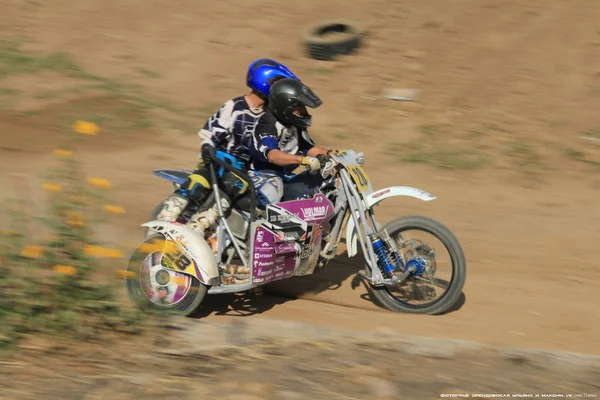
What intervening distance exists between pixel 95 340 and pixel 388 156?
5.96m

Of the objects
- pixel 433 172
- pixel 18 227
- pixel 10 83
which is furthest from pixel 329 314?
pixel 10 83

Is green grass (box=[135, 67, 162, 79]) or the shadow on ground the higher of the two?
green grass (box=[135, 67, 162, 79])

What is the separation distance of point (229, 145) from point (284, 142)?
0.42m

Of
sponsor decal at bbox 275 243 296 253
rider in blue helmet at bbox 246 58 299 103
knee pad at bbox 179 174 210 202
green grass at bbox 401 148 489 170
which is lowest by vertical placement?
sponsor decal at bbox 275 243 296 253

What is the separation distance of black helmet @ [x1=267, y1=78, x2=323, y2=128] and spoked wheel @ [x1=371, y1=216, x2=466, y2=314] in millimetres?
1094

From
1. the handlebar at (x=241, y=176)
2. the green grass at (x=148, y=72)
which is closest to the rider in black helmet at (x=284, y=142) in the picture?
the handlebar at (x=241, y=176)

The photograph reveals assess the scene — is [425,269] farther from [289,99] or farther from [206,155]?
[206,155]

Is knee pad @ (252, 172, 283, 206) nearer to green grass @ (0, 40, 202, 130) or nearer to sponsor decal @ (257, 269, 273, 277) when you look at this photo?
sponsor decal @ (257, 269, 273, 277)

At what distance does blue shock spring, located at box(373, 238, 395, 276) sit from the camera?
5.63 metres

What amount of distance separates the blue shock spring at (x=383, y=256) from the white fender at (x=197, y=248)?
1.20 metres

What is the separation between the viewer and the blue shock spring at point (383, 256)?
5.63m

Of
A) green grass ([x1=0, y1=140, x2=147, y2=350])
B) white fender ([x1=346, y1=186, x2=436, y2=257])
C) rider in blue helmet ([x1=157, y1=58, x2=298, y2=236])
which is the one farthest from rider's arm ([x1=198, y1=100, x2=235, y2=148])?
green grass ([x1=0, y1=140, x2=147, y2=350])

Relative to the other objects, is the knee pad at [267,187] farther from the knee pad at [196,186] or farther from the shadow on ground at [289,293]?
the shadow on ground at [289,293]

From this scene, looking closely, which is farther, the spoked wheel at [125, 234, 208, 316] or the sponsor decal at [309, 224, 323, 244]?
the sponsor decal at [309, 224, 323, 244]
